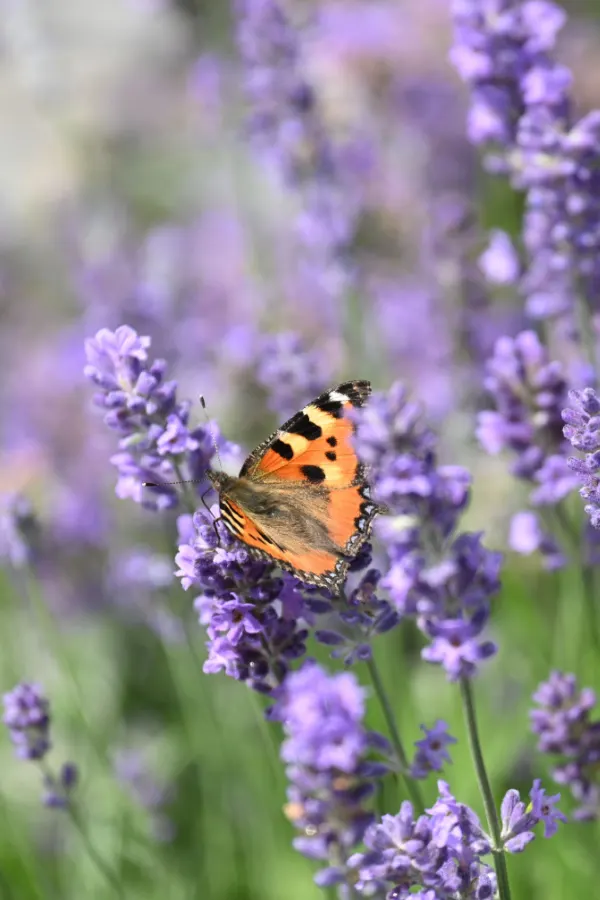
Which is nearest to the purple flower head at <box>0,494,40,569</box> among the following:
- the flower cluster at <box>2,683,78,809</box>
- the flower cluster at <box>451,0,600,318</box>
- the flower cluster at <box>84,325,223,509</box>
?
the flower cluster at <box>2,683,78,809</box>

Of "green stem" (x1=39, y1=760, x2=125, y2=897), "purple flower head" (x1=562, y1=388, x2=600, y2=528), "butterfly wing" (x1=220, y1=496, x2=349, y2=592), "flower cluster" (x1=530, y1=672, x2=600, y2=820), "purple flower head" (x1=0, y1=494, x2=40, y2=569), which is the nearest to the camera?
"purple flower head" (x1=562, y1=388, x2=600, y2=528)

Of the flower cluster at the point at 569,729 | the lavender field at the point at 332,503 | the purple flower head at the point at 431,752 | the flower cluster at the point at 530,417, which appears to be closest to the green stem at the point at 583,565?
the lavender field at the point at 332,503

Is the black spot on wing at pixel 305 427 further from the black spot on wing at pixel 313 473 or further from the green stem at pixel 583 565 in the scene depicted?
the green stem at pixel 583 565

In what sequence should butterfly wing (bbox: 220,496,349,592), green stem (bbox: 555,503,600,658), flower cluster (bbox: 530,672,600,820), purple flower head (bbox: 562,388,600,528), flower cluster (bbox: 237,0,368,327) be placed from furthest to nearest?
flower cluster (bbox: 237,0,368,327) → green stem (bbox: 555,503,600,658) → flower cluster (bbox: 530,672,600,820) → butterfly wing (bbox: 220,496,349,592) → purple flower head (bbox: 562,388,600,528)

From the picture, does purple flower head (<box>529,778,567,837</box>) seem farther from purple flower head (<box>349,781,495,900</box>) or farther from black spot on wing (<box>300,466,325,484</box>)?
black spot on wing (<box>300,466,325,484</box>)

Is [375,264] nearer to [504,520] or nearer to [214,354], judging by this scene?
[214,354]

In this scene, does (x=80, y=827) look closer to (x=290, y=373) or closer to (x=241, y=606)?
(x=241, y=606)

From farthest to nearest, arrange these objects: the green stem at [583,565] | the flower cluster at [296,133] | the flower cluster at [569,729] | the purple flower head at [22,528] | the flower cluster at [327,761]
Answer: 1. the flower cluster at [296,133]
2. the purple flower head at [22,528]
3. the green stem at [583,565]
4. the flower cluster at [569,729]
5. the flower cluster at [327,761]
